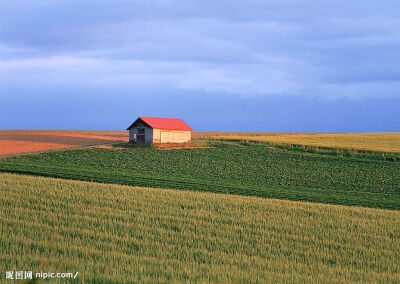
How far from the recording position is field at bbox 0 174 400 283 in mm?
11062

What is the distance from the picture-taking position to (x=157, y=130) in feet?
199

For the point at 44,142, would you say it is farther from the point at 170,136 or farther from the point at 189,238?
the point at 189,238

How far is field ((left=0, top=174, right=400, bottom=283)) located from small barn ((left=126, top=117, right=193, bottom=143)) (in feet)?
121

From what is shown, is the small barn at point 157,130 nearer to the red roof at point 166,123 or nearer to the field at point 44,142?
the red roof at point 166,123

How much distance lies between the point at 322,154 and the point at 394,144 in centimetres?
1421

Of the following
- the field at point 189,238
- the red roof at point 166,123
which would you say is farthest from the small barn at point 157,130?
the field at point 189,238

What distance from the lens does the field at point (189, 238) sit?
36.3 ft

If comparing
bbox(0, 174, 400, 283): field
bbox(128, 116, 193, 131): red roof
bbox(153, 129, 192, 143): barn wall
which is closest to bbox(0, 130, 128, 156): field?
bbox(128, 116, 193, 131): red roof

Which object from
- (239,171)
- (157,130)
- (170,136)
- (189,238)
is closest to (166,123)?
(170,136)

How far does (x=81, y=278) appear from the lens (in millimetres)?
9336

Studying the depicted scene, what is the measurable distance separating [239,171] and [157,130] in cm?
2176

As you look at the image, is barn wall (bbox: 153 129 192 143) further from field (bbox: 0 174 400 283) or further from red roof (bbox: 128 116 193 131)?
field (bbox: 0 174 400 283)

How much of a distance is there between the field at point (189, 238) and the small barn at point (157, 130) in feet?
121

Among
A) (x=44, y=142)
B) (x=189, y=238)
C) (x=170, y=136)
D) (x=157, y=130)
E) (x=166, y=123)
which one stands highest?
(x=166, y=123)
